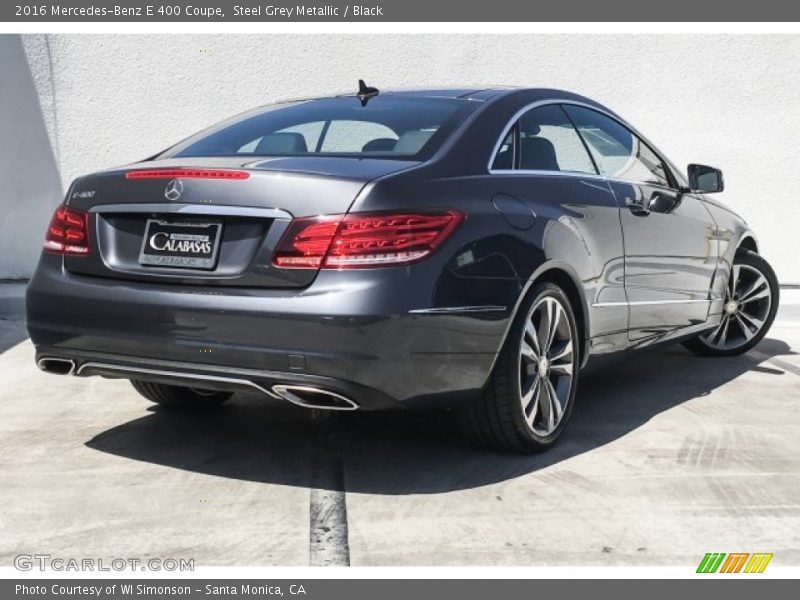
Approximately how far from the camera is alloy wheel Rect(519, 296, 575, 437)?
14.2 feet

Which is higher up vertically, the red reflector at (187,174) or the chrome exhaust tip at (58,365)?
the red reflector at (187,174)

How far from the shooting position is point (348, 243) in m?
3.60

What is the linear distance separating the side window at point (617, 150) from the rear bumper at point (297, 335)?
1.45 meters

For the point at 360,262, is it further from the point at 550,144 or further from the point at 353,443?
the point at 550,144

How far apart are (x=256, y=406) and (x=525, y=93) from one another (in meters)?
1.98

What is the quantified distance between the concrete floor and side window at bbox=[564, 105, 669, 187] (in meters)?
1.16

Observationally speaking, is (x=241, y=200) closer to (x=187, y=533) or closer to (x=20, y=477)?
(x=187, y=533)

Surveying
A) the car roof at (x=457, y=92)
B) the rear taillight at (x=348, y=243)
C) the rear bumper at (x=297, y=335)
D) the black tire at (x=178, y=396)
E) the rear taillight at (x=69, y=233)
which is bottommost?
the black tire at (x=178, y=396)

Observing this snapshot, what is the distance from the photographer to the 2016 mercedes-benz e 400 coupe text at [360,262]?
3627 mm

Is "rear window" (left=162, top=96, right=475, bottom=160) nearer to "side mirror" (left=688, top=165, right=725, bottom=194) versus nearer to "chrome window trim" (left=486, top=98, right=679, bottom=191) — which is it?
"chrome window trim" (left=486, top=98, right=679, bottom=191)

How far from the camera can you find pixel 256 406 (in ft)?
17.5

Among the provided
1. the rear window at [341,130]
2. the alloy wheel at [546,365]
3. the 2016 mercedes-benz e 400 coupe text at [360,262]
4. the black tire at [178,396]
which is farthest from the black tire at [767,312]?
the black tire at [178,396]

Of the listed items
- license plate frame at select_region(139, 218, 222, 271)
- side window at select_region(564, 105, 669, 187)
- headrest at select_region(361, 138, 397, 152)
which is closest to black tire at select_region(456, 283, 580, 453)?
headrest at select_region(361, 138, 397, 152)

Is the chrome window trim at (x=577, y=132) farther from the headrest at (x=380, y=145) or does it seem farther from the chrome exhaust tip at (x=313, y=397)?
the chrome exhaust tip at (x=313, y=397)
